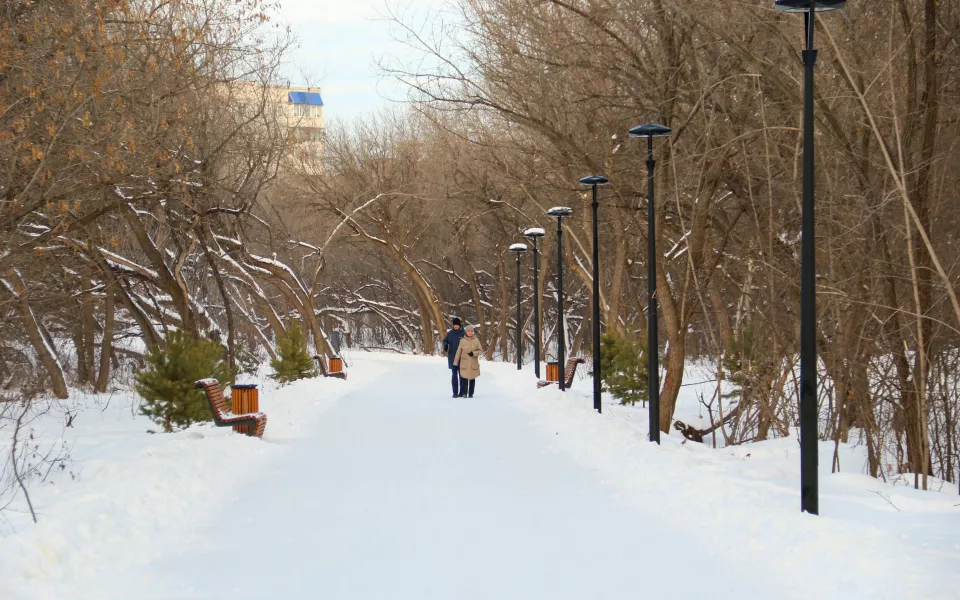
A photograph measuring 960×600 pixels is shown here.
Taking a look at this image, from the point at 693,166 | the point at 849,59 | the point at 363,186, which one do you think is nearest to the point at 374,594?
the point at 849,59

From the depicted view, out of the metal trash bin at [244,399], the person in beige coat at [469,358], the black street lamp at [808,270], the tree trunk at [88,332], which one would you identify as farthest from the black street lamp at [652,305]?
the tree trunk at [88,332]

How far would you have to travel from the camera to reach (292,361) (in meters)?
25.7

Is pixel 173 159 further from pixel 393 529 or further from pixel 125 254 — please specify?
pixel 125 254

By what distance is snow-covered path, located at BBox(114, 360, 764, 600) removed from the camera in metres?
6.29

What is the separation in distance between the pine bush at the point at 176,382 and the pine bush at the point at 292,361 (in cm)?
1017

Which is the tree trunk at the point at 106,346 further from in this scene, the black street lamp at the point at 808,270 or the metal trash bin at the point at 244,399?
the black street lamp at the point at 808,270

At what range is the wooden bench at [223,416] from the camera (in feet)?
44.2

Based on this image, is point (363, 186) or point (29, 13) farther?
point (363, 186)

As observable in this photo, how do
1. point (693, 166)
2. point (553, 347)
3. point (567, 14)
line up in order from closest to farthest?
point (693, 166) < point (567, 14) < point (553, 347)

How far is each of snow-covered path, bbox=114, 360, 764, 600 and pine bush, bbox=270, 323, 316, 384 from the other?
12532 millimetres

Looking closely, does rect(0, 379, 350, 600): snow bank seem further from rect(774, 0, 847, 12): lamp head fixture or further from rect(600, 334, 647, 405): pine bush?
rect(600, 334, 647, 405): pine bush

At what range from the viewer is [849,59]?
13.6 meters

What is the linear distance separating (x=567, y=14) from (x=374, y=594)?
15566 millimetres

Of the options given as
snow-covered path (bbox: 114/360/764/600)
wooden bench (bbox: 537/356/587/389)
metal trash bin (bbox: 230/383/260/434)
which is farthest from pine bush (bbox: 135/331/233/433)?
wooden bench (bbox: 537/356/587/389)
